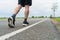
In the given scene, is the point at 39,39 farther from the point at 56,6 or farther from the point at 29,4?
the point at 56,6

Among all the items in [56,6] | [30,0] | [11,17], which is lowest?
[56,6]

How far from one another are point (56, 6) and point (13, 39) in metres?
86.9

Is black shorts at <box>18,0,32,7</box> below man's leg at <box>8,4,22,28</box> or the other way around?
the other way around

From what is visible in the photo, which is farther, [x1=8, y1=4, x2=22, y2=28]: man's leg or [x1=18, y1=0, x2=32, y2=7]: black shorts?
[x1=18, y1=0, x2=32, y2=7]: black shorts

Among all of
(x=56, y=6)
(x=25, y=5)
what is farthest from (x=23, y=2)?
(x=56, y=6)

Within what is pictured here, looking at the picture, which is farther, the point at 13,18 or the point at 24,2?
the point at 24,2

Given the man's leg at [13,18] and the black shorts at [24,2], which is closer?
the man's leg at [13,18]

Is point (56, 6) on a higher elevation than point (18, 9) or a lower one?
lower

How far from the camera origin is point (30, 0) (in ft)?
33.1

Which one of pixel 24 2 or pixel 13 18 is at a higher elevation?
pixel 24 2

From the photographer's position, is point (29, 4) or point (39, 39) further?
point (29, 4)

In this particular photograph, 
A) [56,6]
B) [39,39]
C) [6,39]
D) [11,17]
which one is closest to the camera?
[6,39]

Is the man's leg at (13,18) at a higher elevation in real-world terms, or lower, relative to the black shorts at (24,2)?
lower

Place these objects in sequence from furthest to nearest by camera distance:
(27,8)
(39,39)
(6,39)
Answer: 1. (27,8)
2. (39,39)
3. (6,39)
